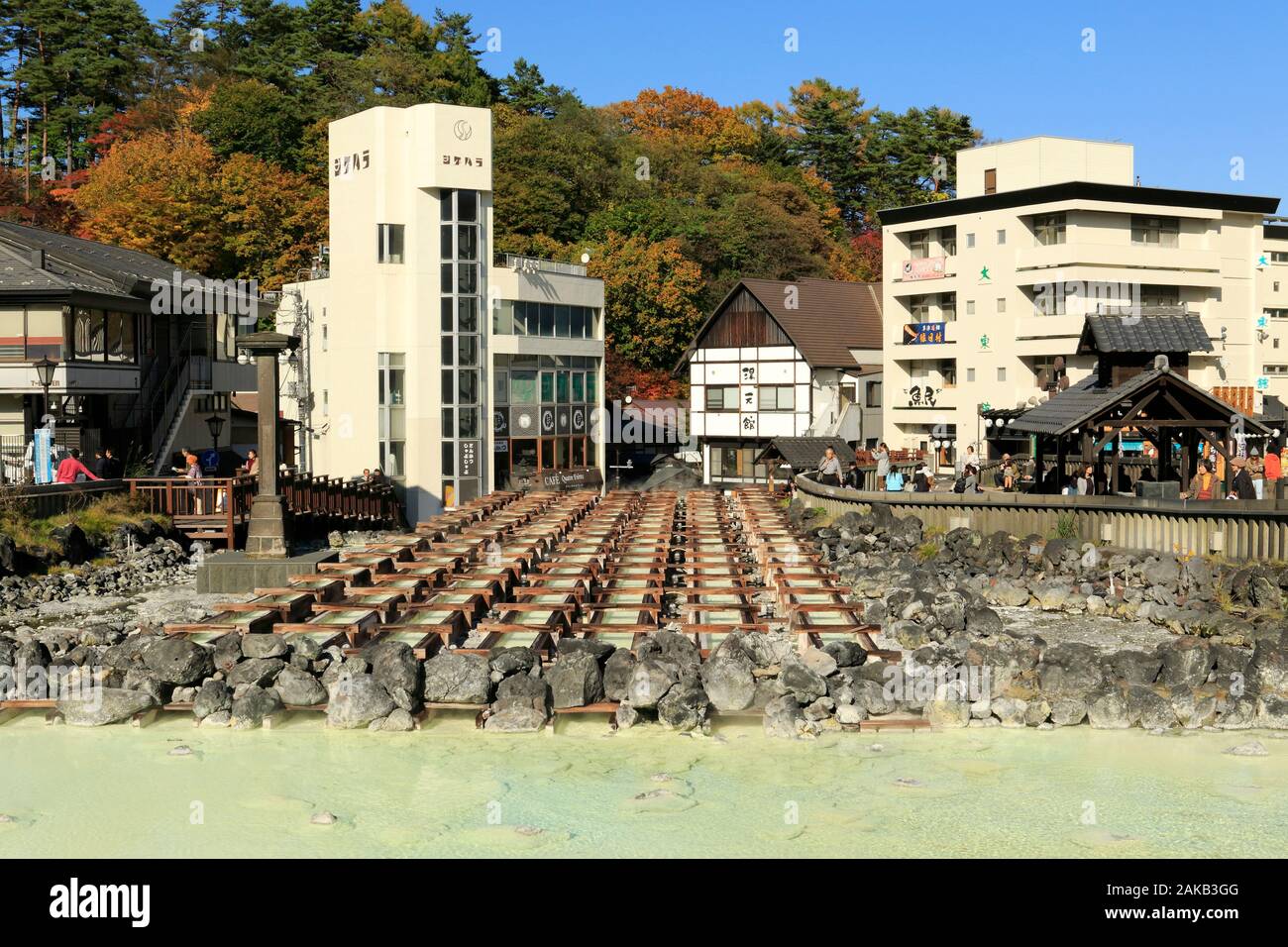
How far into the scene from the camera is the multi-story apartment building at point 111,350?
103ft

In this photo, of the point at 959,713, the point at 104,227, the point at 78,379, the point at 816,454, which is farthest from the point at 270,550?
the point at 104,227

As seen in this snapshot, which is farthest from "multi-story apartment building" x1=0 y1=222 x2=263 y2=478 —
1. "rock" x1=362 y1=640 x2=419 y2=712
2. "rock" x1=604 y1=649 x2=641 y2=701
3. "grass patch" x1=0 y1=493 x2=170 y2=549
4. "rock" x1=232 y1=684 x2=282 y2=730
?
"rock" x1=604 y1=649 x2=641 y2=701

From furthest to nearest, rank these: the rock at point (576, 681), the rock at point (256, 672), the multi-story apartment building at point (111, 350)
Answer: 1. the multi-story apartment building at point (111, 350)
2. the rock at point (256, 672)
3. the rock at point (576, 681)

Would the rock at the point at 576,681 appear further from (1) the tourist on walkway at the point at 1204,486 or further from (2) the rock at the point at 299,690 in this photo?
(1) the tourist on walkway at the point at 1204,486

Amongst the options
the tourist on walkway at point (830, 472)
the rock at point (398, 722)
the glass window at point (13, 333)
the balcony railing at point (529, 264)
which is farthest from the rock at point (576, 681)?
the balcony railing at point (529, 264)

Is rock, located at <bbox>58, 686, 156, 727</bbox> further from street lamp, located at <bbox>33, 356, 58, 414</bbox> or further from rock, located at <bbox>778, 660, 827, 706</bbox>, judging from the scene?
street lamp, located at <bbox>33, 356, 58, 414</bbox>

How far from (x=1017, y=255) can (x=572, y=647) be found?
36.9 metres

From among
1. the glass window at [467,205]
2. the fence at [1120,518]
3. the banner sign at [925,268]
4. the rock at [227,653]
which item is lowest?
the rock at [227,653]

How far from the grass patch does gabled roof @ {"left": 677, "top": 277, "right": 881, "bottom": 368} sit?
32.5 m

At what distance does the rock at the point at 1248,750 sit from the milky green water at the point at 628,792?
0.48ft

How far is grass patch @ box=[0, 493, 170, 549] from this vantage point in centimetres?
2606

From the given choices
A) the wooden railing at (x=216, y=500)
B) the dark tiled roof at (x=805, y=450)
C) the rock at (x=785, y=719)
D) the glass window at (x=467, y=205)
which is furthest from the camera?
the dark tiled roof at (x=805, y=450)

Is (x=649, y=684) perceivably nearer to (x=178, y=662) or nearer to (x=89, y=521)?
(x=178, y=662)

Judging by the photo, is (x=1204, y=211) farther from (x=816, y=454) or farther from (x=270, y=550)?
(x=270, y=550)
